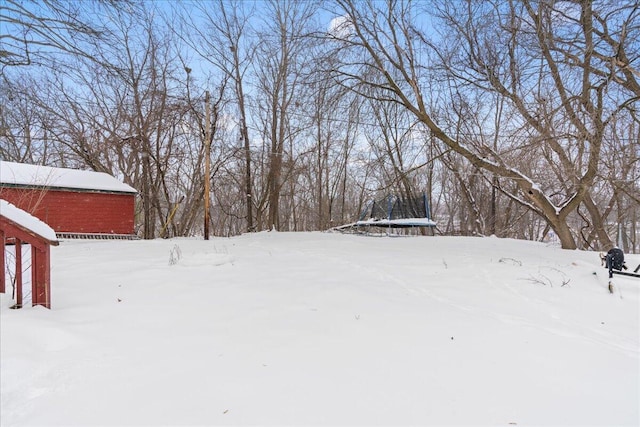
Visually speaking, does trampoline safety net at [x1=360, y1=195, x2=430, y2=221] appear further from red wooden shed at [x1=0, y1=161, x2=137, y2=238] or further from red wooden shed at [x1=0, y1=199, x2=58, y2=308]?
red wooden shed at [x1=0, y1=161, x2=137, y2=238]

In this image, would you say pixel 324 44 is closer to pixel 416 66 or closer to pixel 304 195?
pixel 416 66

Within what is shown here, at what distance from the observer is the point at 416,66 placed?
25.6ft

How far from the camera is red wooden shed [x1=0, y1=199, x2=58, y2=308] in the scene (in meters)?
2.18

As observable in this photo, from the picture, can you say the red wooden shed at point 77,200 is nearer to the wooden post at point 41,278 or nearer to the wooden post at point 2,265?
the wooden post at point 2,265

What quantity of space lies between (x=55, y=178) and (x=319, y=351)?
11.1m

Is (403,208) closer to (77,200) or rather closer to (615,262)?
(615,262)

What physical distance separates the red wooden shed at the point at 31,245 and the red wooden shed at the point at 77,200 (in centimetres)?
822

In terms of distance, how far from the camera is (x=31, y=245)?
2238mm

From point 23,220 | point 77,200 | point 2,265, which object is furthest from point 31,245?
point 77,200

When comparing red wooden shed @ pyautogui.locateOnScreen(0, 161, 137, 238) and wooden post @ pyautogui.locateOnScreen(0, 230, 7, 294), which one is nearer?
wooden post @ pyautogui.locateOnScreen(0, 230, 7, 294)

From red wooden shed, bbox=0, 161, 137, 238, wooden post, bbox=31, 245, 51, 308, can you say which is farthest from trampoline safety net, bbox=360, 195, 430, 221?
red wooden shed, bbox=0, 161, 137, 238

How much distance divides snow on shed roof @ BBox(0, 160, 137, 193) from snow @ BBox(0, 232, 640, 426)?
24.0ft

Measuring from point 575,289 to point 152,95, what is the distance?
1455 cm

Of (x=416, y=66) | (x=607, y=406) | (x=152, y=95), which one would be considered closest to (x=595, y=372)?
(x=607, y=406)
